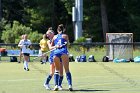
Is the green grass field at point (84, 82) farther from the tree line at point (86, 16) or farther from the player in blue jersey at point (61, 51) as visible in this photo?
the tree line at point (86, 16)

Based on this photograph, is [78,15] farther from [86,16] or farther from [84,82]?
[84,82]

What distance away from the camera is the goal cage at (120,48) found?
3409cm

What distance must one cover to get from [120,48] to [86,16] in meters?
27.9

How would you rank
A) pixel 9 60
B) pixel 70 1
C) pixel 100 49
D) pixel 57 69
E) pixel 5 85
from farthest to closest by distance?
pixel 70 1, pixel 100 49, pixel 9 60, pixel 5 85, pixel 57 69

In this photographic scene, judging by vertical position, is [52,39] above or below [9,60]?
above

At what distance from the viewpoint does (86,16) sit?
203 ft

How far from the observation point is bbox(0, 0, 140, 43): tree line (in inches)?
2395

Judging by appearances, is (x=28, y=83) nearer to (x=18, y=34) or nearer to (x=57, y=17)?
(x=18, y=34)

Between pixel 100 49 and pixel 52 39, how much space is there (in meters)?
20.5

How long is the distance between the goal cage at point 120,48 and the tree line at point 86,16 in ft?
77.8

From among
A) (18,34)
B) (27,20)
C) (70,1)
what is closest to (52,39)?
(18,34)

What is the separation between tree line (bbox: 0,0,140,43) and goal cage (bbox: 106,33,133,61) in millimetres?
23707

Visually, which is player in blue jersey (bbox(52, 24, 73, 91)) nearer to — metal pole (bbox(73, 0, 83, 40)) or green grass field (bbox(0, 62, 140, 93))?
green grass field (bbox(0, 62, 140, 93))

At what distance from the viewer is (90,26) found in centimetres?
6291
